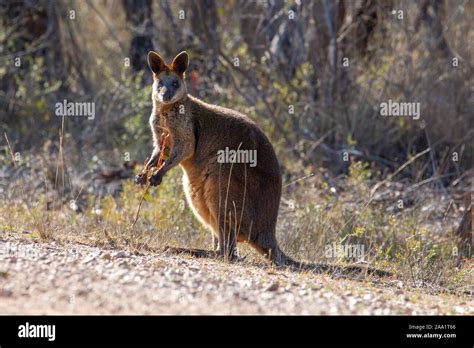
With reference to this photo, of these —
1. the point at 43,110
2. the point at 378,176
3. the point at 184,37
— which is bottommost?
the point at 378,176

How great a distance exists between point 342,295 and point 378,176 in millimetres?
5940

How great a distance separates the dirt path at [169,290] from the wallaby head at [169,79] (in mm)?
1773

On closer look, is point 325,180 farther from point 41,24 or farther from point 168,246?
point 41,24

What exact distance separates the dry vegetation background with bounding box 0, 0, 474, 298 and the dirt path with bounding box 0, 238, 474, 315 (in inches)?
101

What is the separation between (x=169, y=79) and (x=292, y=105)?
435cm

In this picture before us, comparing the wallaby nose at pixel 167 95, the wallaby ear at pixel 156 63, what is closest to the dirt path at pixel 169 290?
the wallaby nose at pixel 167 95

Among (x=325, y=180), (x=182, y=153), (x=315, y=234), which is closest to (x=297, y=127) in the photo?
(x=325, y=180)

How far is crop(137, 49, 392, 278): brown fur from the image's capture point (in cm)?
720

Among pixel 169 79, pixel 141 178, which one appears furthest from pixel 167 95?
pixel 141 178

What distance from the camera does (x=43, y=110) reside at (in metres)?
13.6

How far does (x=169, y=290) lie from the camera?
206 inches

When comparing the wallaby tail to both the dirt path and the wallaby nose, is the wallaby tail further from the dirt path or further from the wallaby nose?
the wallaby nose

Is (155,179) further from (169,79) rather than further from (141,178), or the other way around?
(169,79)

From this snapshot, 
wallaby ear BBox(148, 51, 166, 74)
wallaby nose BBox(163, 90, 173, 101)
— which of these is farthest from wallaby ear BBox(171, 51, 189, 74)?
wallaby nose BBox(163, 90, 173, 101)
